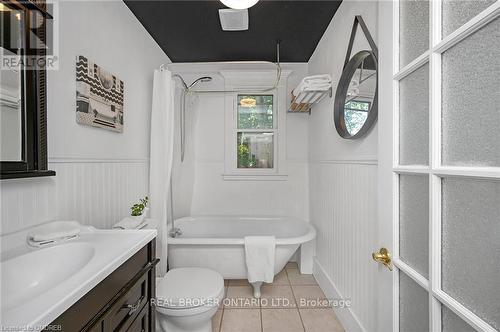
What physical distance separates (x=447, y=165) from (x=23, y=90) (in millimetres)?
1554

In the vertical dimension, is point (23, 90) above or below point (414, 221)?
above

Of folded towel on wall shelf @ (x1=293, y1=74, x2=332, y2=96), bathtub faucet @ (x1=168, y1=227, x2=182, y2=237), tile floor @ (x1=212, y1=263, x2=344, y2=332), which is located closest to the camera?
tile floor @ (x1=212, y1=263, x2=344, y2=332)

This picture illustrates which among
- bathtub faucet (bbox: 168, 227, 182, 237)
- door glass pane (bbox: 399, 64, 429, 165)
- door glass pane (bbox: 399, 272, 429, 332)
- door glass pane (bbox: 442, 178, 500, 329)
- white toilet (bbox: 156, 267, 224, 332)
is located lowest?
white toilet (bbox: 156, 267, 224, 332)

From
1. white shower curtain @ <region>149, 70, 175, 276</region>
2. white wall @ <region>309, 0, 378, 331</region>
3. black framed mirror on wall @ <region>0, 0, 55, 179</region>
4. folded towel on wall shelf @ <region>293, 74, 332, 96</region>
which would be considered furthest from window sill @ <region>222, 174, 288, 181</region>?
black framed mirror on wall @ <region>0, 0, 55, 179</region>

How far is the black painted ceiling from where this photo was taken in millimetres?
1882

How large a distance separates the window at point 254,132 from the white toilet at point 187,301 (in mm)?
1600

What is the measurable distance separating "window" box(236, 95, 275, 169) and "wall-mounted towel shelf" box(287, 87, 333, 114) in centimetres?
35

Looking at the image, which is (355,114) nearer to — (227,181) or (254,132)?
(254,132)

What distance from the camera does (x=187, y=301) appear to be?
1.43 metres

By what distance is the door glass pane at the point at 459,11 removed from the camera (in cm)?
54

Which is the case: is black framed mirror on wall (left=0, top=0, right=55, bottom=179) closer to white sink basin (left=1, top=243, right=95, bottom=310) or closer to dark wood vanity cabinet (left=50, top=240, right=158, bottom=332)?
white sink basin (left=1, top=243, right=95, bottom=310)

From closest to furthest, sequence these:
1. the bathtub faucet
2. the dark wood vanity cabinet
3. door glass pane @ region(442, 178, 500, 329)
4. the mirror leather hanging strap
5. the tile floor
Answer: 1. door glass pane @ region(442, 178, 500, 329)
2. the dark wood vanity cabinet
3. the mirror leather hanging strap
4. the tile floor
5. the bathtub faucet

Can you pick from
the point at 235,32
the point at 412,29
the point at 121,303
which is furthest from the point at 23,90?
the point at 235,32

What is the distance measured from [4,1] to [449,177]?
1613 mm
